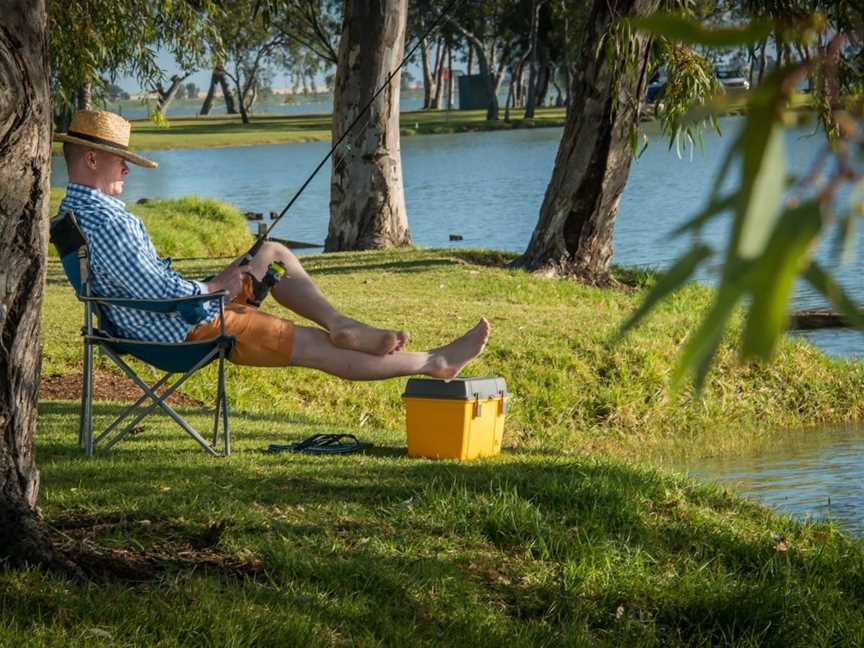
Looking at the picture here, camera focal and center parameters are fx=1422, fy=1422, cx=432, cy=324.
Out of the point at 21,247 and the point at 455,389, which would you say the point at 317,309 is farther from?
the point at 21,247

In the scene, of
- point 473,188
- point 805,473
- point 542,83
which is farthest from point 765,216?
point 542,83

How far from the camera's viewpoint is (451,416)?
5.53m

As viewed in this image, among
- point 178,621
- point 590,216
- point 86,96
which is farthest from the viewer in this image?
point 86,96

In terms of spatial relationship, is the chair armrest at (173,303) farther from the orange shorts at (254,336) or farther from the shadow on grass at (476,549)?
the shadow on grass at (476,549)

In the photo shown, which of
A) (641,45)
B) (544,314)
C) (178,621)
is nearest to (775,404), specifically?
(544,314)

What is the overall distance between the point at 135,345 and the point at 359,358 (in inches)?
33.9

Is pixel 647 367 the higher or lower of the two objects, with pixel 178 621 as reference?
lower

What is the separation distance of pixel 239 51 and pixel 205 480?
59.7m

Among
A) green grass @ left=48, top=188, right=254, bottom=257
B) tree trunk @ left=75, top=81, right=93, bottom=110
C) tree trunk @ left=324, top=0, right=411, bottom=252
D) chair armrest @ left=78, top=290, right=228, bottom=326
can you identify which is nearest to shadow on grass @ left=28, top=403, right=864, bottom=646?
chair armrest @ left=78, top=290, right=228, bottom=326

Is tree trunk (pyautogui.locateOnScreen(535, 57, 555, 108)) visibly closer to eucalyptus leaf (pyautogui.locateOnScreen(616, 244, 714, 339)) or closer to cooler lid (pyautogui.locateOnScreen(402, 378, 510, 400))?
cooler lid (pyautogui.locateOnScreen(402, 378, 510, 400))

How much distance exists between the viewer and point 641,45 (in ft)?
35.2

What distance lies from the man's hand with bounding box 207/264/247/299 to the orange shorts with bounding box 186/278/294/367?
75 millimetres

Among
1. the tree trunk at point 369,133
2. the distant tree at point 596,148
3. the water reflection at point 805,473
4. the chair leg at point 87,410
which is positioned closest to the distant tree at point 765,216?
the chair leg at point 87,410

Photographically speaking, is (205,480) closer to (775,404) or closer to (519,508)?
(519,508)
